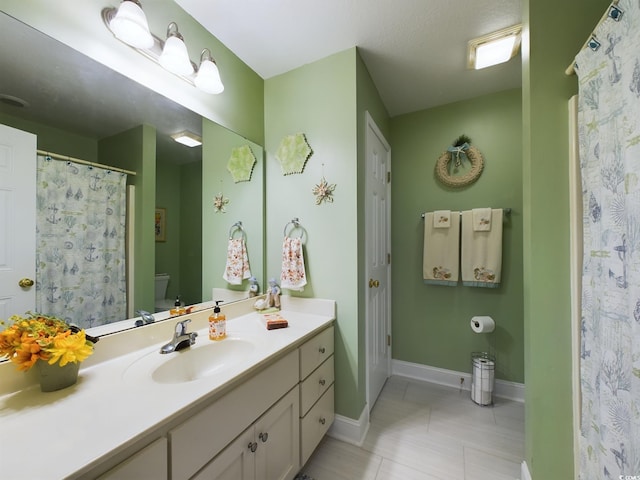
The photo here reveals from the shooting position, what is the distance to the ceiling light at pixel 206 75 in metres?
1.31

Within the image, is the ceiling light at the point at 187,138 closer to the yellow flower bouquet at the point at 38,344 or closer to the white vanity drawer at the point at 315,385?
the yellow flower bouquet at the point at 38,344

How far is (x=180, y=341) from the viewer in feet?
3.47

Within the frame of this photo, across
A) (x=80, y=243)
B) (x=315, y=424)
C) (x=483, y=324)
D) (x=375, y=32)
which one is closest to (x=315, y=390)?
(x=315, y=424)

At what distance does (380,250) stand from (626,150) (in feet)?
4.76

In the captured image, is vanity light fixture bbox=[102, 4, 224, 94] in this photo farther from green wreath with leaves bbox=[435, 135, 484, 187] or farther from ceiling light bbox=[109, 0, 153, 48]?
green wreath with leaves bbox=[435, 135, 484, 187]

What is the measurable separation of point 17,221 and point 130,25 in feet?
2.78

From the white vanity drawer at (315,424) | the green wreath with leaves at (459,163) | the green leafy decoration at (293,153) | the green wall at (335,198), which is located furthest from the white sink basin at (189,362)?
the green wreath with leaves at (459,163)

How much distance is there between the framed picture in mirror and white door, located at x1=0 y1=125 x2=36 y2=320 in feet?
1.34

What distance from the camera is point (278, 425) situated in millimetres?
1053

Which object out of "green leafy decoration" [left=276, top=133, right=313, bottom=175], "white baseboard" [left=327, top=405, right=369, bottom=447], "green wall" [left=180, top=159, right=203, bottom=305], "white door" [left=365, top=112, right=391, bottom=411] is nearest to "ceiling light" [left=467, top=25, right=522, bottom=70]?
"white door" [left=365, top=112, right=391, bottom=411]

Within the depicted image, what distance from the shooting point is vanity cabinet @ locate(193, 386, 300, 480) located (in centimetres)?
81

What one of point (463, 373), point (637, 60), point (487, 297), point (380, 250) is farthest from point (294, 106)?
point (463, 373)

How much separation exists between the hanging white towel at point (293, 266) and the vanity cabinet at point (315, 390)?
0.34m

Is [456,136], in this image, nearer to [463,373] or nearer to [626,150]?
[626,150]
